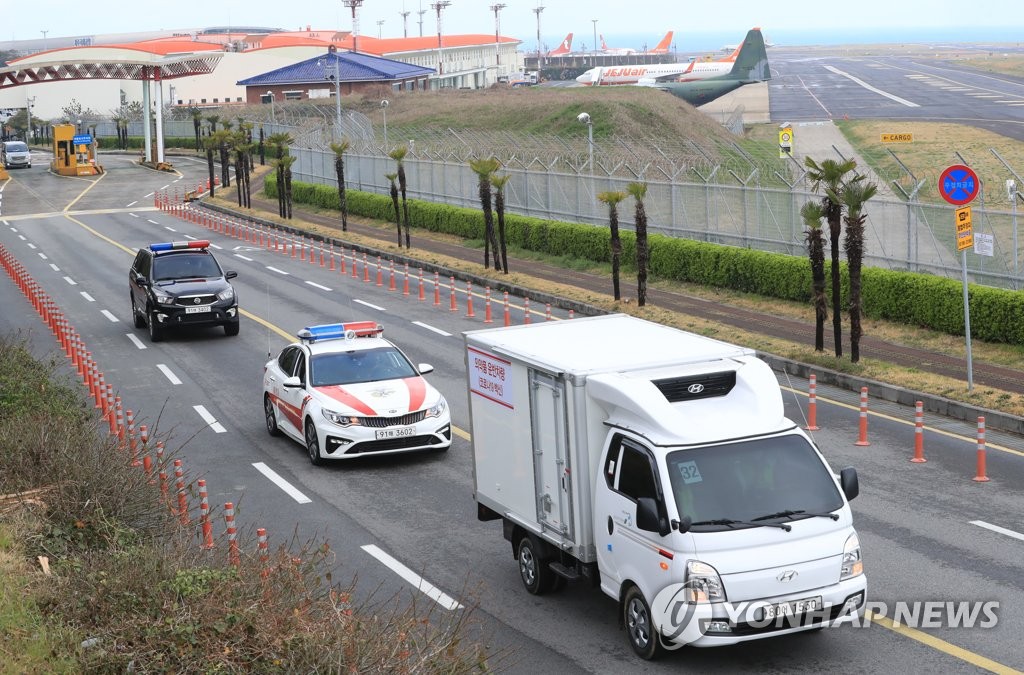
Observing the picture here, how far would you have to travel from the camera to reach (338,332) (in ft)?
61.0

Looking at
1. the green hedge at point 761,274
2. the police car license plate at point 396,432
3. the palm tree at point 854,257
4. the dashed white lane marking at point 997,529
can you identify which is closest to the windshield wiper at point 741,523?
the dashed white lane marking at point 997,529

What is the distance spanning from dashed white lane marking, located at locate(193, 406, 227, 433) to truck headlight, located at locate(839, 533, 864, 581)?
11964 mm

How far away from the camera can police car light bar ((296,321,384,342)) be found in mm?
18391

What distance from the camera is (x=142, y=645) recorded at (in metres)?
8.41

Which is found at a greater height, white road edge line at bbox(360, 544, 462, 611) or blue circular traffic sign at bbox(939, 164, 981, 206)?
blue circular traffic sign at bbox(939, 164, 981, 206)

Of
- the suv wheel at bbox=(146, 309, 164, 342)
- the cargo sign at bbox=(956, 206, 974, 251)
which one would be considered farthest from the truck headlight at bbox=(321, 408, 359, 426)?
the suv wheel at bbox=(146, 309, 164, 342)

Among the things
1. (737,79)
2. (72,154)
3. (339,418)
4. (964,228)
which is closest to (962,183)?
(964,228)

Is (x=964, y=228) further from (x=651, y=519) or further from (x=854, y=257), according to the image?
(x=651, y=519)

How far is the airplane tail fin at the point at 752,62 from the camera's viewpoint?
4636 inches

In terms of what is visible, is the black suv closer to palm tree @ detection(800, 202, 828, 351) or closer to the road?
the road

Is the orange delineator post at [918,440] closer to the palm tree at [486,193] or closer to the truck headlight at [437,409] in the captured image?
the truck headlight at [437,409]

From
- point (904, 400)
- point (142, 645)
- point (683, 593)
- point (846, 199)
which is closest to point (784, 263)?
point (846, 199)

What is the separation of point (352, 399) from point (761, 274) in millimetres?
15336

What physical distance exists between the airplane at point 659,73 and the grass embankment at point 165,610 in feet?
396
